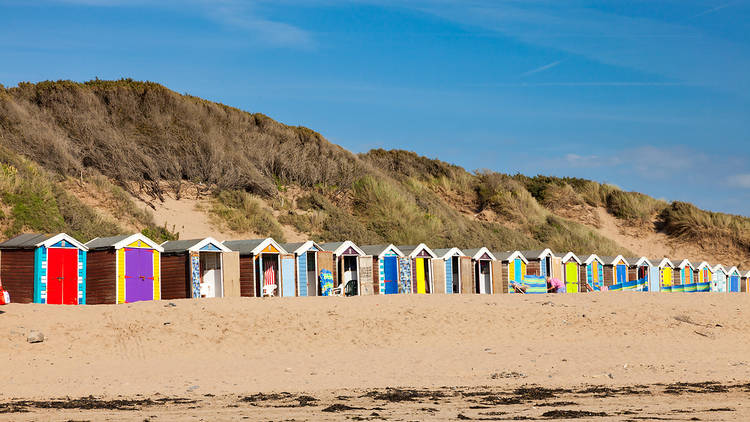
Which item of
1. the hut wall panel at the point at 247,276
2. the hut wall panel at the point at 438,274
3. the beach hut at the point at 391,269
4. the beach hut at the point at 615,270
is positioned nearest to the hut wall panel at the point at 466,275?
the hut wall panel at the point at 438,274

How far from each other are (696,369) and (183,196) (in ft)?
95.9

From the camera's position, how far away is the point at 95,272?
2306 cm

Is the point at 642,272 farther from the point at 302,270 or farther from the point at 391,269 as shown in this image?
the point at 302,270

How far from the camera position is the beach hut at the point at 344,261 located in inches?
1164

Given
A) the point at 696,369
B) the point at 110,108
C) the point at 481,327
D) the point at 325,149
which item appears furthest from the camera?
the point at 325,149

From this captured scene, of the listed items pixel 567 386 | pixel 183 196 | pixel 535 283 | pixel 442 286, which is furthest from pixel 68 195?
pixel 567 386

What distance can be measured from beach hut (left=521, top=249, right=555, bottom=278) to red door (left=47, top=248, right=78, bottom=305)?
66.7ft

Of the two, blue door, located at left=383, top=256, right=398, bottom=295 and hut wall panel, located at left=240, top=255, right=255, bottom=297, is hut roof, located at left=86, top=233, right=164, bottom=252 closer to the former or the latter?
hut wall panel, located at left=240, top=255, right=255, bottom=297

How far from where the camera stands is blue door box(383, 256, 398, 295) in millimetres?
30634

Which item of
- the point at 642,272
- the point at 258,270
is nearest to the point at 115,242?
the point at 258,270

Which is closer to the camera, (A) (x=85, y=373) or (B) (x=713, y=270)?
(A) (x=85, y=373)

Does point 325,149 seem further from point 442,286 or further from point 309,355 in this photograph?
point 309,355

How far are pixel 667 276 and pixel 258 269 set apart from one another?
1038 inches

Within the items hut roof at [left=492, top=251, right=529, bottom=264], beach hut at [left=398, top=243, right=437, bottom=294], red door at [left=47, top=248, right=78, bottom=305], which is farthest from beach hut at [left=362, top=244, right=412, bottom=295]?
red door at [left=47, top=248, right=78, bottom=305]
